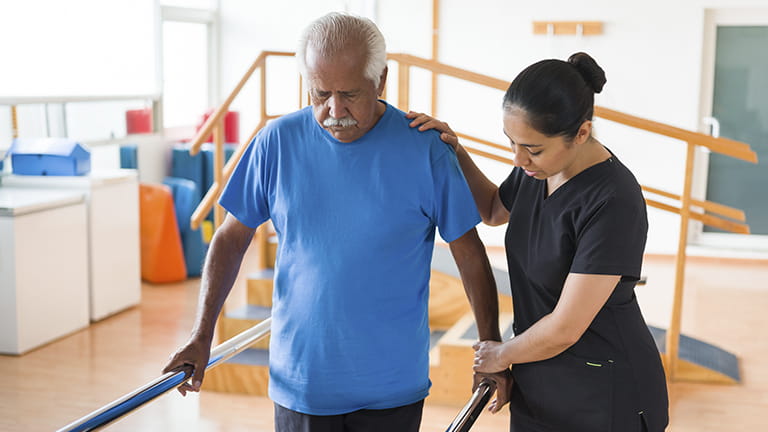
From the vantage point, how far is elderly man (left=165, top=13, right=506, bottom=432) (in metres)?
1.57

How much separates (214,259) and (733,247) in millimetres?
7060

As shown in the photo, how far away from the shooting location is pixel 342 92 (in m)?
1.52

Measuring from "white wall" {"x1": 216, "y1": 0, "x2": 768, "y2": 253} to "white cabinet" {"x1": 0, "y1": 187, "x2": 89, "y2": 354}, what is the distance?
383 cm

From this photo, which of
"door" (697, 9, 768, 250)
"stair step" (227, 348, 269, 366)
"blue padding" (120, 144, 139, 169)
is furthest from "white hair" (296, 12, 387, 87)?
"door" (697, 9, 768, 250)

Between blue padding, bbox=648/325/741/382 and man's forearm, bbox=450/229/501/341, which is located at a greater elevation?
man's forearm, bbox=450/229/501/341

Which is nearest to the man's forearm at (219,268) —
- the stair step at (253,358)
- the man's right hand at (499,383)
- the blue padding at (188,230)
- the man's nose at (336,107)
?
the man's nose at (336,107)

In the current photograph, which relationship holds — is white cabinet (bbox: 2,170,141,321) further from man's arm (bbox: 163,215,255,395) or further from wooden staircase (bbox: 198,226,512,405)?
man's arm (bbox: 163,215,255,395)

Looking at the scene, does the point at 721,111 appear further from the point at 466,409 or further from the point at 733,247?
the point at 466,409

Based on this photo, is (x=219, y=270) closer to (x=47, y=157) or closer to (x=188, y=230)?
(x=47, y=157)

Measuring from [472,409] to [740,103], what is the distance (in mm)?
7019

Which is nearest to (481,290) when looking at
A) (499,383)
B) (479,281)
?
(479,281)

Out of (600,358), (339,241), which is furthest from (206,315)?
(600,358)

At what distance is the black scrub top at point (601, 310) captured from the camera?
146 centimetres

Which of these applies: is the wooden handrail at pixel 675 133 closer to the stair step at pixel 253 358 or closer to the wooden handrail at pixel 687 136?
the wooden handrail at pixel 687 136
